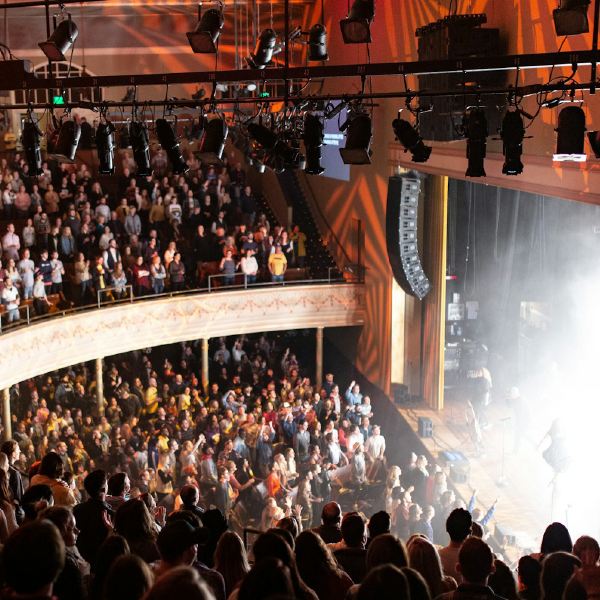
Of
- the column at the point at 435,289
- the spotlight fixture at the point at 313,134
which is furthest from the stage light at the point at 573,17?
the column at the point at 435,289

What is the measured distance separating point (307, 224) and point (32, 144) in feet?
44.7

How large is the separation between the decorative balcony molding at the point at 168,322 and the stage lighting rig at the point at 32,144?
5.56 metres

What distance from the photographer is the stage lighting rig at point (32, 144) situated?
7.71 meters

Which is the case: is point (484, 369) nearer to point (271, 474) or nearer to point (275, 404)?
point (275, 404)

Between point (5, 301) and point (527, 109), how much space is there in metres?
8.05

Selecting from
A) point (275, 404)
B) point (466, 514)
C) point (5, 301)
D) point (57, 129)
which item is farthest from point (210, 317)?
point (466, 514)

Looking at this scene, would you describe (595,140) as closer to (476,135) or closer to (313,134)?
(476,135)

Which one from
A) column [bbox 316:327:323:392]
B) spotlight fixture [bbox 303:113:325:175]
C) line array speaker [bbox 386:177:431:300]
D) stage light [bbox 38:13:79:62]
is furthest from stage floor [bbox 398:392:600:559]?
stage light [bbox 38:13:79:62]

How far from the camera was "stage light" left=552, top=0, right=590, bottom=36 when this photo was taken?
19.5ft

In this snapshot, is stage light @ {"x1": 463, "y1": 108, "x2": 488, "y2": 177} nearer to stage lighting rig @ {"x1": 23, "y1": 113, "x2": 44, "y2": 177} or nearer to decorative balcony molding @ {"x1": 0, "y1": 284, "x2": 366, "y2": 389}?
stage lighting rig @ {"x1": 23, "y1": 113, "x2": 44, "y2": 177}

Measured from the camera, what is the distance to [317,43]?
977 cm

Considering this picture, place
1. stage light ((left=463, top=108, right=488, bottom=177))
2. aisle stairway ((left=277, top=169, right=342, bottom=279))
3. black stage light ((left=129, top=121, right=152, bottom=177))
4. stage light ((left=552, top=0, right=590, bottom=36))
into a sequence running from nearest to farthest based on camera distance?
1. stage light ((left=552, top=0, right=590, bottom=36))
2. stage light ((left=463, top=108, right=488, bottom=177))
3. black stage light ((left=129, top=121, right=152, bottom=177))
4. aisle stairway ((left=277, top=169, right=342, bottom=279))

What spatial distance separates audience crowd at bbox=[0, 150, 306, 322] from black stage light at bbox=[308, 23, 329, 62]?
575 cm

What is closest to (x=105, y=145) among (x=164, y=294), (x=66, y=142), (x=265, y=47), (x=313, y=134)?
(x=66, y=142)
